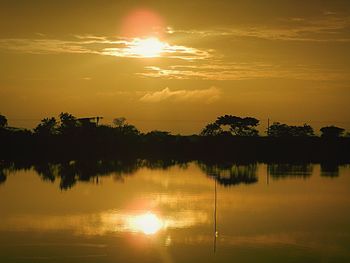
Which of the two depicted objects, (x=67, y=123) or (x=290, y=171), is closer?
(x=290, y=171)

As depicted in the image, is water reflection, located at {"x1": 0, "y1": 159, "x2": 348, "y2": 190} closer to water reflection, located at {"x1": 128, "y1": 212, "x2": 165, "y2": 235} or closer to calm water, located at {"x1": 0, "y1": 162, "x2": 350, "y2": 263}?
calm water, located at {"x1": 0, "y1": 162, "x2": 350, "y2": 263}

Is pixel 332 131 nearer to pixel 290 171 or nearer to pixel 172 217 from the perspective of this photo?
pixel 290 171

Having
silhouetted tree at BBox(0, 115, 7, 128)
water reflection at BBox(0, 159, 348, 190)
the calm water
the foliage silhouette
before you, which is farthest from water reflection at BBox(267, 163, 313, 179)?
silhouetted tree at BBox(0, 115, 7, 128)

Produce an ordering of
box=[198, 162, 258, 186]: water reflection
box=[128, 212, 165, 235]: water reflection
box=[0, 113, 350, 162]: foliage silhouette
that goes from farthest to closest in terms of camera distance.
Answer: box=[0, 113, 350, 162]: foliage silhouette
box=[198, 162, 258, 186]: water reflection
box=[128, 212, 165, 235]: water reflection

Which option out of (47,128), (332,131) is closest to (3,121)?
(47,128)

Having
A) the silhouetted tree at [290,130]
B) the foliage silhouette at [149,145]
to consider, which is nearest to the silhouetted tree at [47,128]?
the foliage silhouette at [149,145]

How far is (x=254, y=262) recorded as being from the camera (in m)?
10.0

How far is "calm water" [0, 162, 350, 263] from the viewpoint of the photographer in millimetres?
10648

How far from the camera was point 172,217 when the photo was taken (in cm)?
1430

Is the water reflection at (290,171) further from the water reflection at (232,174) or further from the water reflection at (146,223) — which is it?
the water reflection at (146,223)

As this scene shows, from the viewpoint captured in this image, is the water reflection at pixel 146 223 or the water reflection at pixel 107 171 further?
the water reflection at pixel 107 171

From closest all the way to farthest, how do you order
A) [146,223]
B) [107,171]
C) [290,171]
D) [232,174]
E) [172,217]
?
[146,223]
[172,217]
[232,174]
[107,171]
[290,171]

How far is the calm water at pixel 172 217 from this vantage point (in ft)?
34.9

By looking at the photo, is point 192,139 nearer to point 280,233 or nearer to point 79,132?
point 79,132
